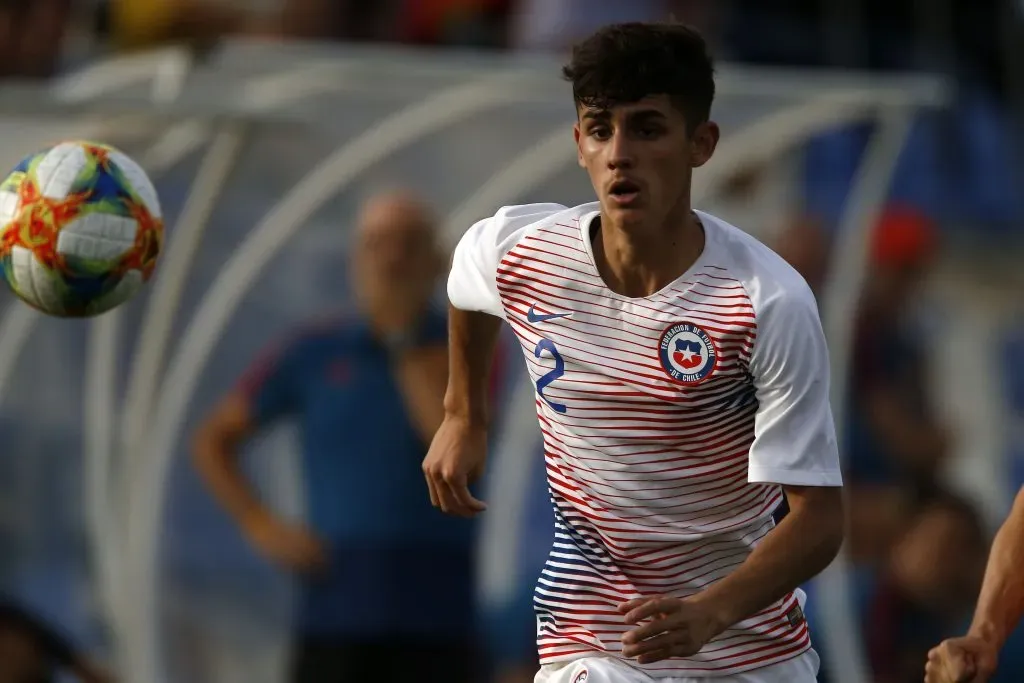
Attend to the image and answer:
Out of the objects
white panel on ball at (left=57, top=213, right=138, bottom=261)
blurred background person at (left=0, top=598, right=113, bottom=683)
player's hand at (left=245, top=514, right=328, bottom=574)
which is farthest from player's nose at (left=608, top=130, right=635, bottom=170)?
blurred background person at (left=0, top=598, right=113, bottom=683)

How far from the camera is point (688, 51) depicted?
15.3 feet

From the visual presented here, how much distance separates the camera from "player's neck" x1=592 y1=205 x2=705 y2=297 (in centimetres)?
471

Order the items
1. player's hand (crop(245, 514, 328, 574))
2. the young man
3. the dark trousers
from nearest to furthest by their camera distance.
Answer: the young man
the dark trousers
player's hand (crop(245, 514, 328, 574))

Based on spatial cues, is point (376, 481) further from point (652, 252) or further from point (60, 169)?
point (652, 252)

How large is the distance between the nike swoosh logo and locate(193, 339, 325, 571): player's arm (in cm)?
280

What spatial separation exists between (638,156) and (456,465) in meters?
0.93

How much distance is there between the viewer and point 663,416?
15.5ft

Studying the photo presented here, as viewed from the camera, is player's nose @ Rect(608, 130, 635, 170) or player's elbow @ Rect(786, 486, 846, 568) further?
player's nose @ Rect(608, 130, 635, 170)

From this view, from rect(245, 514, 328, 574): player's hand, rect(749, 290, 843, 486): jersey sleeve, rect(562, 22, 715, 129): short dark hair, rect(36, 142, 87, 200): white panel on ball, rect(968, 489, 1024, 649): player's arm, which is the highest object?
rect(562, 22, 715, 129): short dark hair

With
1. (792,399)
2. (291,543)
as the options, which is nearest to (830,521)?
(792,399)

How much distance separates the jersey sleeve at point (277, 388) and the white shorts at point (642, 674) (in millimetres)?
2972

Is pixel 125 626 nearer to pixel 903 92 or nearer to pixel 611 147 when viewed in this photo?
pixel 903 92

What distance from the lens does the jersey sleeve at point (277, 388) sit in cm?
766

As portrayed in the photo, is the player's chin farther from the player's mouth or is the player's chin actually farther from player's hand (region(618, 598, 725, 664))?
player's hand (region(618, 598, 725, 664))
